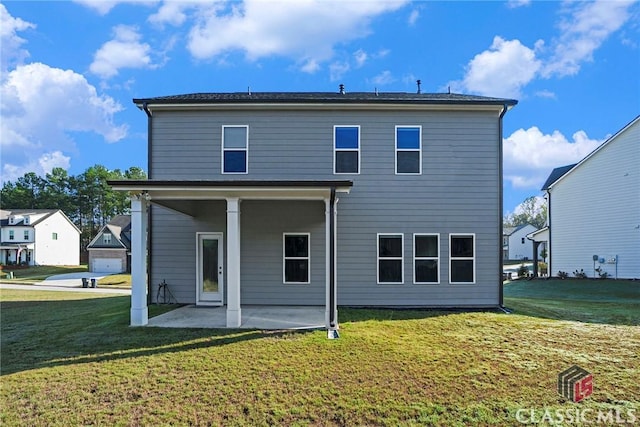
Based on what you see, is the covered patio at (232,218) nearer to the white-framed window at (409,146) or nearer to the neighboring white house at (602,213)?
the white-framed window at (409,146)

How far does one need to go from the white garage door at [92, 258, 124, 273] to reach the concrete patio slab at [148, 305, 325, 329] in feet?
94.9

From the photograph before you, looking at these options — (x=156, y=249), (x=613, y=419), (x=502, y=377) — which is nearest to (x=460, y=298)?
(x=502, y=377)

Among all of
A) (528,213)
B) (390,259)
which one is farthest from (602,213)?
(528,213)

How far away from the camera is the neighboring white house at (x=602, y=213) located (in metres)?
17.2

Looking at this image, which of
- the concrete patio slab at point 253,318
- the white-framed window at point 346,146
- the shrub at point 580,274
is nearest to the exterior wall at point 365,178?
the white-framed window at point 346,146

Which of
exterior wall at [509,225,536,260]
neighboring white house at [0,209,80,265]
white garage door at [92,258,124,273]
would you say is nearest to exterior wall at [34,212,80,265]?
neighboring white house at [0,209,80,265]

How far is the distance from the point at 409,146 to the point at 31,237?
149 ft

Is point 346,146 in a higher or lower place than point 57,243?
higher

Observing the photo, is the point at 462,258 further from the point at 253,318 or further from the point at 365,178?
the point at 253,318

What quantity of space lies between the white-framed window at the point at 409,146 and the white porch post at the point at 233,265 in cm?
507

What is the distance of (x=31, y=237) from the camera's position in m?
39.5

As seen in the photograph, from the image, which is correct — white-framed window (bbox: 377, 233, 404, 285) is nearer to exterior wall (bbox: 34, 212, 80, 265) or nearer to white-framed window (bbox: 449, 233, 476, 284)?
white-framed window (bbox: 449, 233, 476, 284)

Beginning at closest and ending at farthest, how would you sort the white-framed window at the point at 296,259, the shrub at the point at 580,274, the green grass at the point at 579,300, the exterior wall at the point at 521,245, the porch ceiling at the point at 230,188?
the porch ceiling at the point at 230,188
the green grass at the point at 579,300
the white-framed window at the point at 296,259
the shrub at the point at 580,274
the exterior wall at the point at 521,245

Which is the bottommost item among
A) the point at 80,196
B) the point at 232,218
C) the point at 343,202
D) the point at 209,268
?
the point at 209,268
